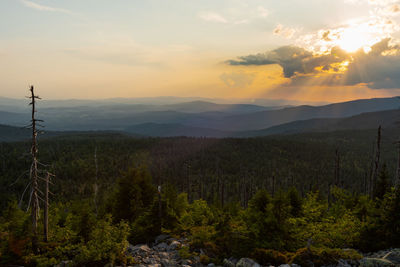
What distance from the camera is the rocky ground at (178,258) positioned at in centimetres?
1352

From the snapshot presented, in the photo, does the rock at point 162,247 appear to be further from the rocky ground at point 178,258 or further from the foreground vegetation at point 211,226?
the foreground vegetation at point 211,226

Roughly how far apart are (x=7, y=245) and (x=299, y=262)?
17.7 meters

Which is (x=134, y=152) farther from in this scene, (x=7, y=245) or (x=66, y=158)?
(x=7, y=245)

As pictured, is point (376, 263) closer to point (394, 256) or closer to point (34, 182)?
point (394, 256)

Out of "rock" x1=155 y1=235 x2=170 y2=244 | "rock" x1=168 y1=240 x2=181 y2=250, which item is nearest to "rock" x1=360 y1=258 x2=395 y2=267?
"rock" x1=168 y1=240 x2=181 y2=250

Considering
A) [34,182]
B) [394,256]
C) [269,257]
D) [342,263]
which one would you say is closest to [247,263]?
[269,257]

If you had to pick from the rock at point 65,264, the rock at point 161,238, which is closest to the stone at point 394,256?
the rock at point 161,238

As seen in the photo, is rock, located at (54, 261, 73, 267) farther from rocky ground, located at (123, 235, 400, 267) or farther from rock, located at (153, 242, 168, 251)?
rock, located at (153, 242, 168, 251)

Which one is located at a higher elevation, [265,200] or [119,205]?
[265,200]

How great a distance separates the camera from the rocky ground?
44.4 feet

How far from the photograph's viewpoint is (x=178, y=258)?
17781mm

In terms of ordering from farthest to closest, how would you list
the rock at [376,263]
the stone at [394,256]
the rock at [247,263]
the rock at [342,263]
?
the rock at [247,263], the rock at [342,263], the stone at [394,256], the rock at [376,263]

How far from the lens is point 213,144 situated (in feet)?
621

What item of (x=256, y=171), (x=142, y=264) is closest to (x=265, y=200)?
(x=142, y=264)
